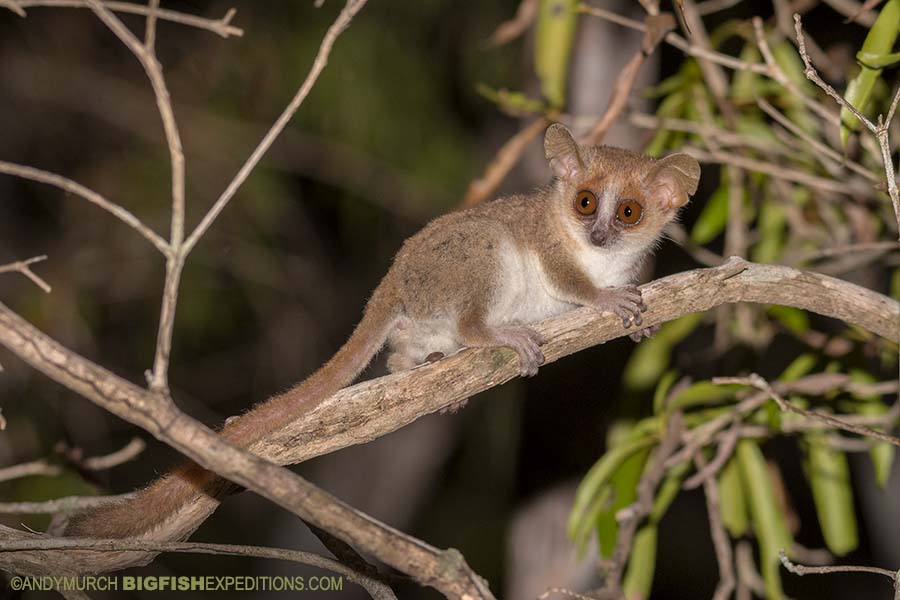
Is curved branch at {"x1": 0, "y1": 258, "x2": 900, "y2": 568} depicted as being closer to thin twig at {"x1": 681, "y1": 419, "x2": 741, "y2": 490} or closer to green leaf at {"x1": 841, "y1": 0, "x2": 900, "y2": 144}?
green leaf at {"x1": 841, "y1": 0, "x2": 900, "y2": 144}

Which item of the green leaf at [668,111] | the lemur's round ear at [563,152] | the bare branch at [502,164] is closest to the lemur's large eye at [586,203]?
the lemur's round ear at [563,152]

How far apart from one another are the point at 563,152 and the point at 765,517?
61.2 inches

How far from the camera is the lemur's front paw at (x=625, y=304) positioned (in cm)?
288

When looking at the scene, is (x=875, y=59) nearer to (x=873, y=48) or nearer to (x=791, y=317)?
(x=873, y=48)

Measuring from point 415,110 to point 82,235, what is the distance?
8.59 feet

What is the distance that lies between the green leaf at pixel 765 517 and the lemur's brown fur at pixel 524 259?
0.83 metres

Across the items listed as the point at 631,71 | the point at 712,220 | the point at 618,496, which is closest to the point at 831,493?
the point at 618,496

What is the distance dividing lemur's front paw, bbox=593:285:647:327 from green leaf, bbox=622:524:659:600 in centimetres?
108

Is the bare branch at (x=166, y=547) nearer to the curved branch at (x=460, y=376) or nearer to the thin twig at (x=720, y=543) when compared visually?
the curved branch at (x=460, y=376)

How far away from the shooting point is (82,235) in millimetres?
6898

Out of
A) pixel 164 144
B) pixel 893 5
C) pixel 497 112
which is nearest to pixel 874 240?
pixel 893 5

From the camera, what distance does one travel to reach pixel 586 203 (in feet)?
11.7

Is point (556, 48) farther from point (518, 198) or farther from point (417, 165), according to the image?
point (417, 165)

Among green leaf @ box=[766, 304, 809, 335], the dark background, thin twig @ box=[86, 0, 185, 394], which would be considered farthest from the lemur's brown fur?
the dark background
